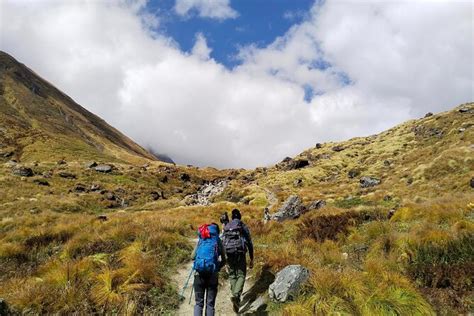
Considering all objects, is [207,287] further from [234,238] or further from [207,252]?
[234,238]

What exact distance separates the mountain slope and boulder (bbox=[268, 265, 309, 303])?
86.6 metres

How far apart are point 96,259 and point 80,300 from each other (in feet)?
9.42

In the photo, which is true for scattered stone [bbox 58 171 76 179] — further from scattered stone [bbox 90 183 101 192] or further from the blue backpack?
the blue backpack

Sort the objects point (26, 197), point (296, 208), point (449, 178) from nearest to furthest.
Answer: point (296, 208) → point (449, 178) → point (26, 197)

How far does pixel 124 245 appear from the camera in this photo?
1418 centimetres

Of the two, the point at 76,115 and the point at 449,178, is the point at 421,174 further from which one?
the point at 76,115

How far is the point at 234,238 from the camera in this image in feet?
31.9

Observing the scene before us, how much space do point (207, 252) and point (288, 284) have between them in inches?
92.6

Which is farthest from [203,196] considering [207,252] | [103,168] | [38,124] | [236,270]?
[38,124]

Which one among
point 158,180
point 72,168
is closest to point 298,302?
point 72,168

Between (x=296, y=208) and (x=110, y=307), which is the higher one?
(x=296, y=208)

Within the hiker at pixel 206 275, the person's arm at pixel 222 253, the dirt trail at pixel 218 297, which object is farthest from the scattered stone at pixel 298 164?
the hiker at pixel 206 275

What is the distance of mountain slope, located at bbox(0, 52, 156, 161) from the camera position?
93375 millimetres

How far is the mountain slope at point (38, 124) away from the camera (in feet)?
306
